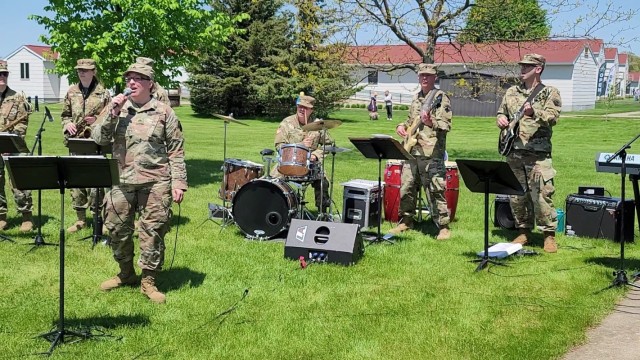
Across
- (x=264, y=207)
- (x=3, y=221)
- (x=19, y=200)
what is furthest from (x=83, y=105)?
(x=264, y=207)

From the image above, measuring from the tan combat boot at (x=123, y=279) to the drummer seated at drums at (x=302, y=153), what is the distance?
2.81 m

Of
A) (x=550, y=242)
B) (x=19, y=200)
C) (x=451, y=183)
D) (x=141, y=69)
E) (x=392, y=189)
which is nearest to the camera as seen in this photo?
(x=141, y=69)

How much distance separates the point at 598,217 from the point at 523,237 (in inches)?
48.4

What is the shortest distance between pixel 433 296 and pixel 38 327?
147 inches

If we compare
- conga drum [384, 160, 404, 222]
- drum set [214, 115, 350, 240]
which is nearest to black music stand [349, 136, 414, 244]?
drum set [214, 115, 350, 240]

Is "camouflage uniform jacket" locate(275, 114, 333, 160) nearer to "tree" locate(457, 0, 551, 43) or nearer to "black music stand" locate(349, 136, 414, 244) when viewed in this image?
"black music stand" locate(349, 136, 414, 244)

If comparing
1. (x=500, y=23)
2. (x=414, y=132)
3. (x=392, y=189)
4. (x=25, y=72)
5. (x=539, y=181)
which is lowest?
(x=392, y=189)

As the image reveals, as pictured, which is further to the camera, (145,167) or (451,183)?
(451,183)

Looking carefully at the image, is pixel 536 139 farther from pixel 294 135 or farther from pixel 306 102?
pixel 294 135

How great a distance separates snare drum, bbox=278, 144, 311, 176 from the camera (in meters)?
8.96

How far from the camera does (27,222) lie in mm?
9492

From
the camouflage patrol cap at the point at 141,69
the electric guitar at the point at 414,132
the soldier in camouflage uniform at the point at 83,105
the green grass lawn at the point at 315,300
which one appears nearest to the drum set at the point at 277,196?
the green grass lawn at the point at 315,300

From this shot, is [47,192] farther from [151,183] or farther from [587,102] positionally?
[587,102]

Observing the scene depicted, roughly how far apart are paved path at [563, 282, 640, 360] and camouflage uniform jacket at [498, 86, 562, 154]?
2600 mm
